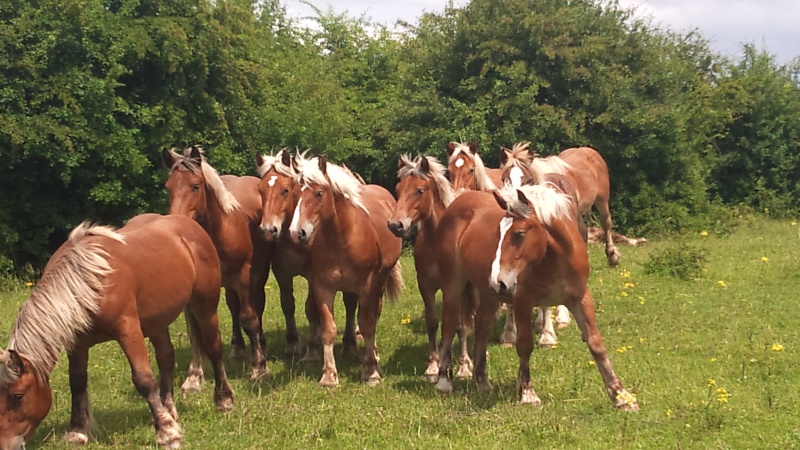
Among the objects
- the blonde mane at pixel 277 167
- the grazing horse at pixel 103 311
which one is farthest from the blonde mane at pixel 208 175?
the grazing horse at pixel 103 311

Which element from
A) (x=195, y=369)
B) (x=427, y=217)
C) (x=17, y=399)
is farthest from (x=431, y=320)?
(x=17, y=399)

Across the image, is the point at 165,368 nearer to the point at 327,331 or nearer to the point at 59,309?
the point at 59,309

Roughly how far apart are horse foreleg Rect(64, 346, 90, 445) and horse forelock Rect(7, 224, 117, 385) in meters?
0.66

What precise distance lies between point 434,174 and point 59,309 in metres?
4.00

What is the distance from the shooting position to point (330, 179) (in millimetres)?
6879

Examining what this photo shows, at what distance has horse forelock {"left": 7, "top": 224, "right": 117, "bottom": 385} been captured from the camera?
4461mm

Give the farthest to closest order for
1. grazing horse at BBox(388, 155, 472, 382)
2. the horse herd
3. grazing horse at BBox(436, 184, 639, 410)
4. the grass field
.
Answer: grazing horse at BBox(388, 155, 472, 382)
grazing horse at BBox(436, 184, 639, 410)
the grass field
the horse herd

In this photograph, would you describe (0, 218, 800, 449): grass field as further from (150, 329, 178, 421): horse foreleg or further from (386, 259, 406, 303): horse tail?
(386, 259, 406, 303): horse tail

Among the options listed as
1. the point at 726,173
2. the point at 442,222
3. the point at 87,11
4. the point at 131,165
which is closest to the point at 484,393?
the point at 442,222

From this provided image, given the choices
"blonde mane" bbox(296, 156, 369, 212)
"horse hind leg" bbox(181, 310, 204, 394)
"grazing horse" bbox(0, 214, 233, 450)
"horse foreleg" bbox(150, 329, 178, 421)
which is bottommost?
"horse hind leg" bbox(181, 310, 204, 394)

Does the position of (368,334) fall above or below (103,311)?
below

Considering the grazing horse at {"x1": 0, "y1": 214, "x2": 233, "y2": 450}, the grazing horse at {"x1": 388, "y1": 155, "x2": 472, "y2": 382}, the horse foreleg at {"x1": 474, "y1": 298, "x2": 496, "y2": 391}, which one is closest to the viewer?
the grazing horse at {"x1": 0, "y1": 214, "x2": 233, "y2": 450}

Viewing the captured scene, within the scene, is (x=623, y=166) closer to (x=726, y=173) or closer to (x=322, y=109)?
(x=726, y=173)

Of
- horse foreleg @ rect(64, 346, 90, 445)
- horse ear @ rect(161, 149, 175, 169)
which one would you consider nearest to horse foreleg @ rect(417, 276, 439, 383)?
horse ear @ rect(161, 149, 175, 169)
